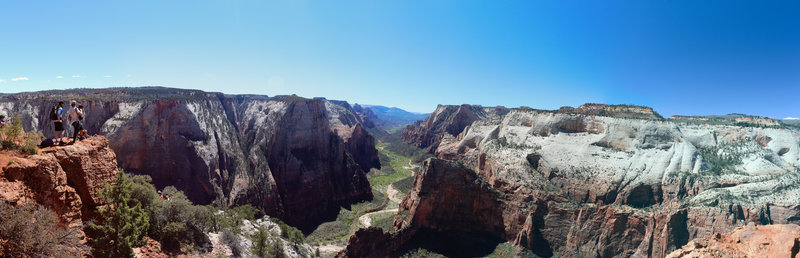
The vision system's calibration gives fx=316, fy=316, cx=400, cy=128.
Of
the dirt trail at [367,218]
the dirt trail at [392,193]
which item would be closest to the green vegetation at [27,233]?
the dirt trail at [367,218]

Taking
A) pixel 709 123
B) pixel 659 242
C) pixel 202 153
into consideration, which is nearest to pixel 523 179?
pixel 659 242

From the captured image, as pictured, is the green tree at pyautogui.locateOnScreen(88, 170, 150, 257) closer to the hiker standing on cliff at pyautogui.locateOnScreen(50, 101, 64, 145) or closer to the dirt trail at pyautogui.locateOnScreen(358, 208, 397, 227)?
the hiker standing on cliff at pyautogui.locateOnScreen(50, 101, 64, 145)

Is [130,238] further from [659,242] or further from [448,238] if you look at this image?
[659,242]

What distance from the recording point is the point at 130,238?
13.5 meters

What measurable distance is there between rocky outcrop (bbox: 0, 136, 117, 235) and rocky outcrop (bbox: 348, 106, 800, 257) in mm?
27798

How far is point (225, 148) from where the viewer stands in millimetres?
55531

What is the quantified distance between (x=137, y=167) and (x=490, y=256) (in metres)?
47.2

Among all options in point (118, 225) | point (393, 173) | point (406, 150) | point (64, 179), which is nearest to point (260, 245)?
point (118, 225)

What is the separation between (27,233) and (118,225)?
505cm

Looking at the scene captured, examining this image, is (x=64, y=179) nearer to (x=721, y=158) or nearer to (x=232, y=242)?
(x=232, y=242)

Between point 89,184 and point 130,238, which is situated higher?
point 89,184

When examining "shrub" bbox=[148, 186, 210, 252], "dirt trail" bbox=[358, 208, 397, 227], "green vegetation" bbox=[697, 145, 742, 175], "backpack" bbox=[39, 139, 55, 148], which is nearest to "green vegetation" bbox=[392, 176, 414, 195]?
"dirt trail" bbox=[358, 208, 397, 227]

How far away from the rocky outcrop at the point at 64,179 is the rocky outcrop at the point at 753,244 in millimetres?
27731

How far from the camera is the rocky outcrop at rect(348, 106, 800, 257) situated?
30.0 m
